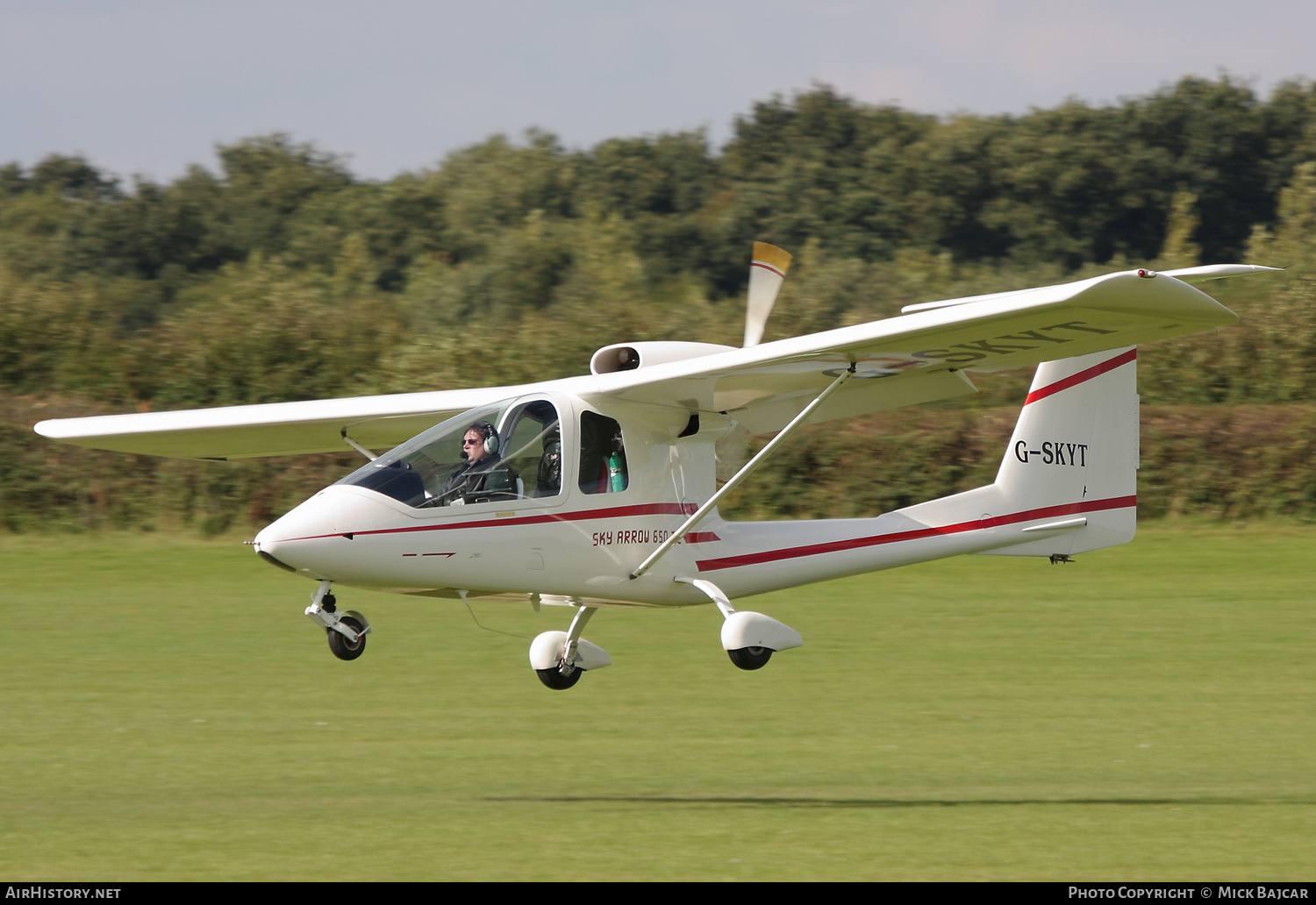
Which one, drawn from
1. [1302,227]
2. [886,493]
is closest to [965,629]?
[886,493]

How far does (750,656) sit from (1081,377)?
475cm

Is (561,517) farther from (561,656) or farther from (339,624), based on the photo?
(561,656)

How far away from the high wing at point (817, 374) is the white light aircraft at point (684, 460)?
24 mm

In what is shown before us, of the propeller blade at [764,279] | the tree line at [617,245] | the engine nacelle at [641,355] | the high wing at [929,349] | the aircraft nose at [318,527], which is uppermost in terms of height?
the tree line at [617,245]

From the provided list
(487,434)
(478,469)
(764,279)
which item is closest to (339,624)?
(478,469)

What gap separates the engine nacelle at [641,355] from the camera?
10.5m

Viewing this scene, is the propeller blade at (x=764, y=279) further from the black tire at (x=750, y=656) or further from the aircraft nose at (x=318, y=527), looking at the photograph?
the aircraft nose at (x=318, y=527)

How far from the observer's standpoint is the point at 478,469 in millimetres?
9453

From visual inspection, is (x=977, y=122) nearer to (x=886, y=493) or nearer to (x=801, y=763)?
(x=886, y=493)

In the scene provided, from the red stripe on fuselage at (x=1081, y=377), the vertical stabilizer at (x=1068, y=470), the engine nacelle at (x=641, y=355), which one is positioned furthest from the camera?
the red stripe on fuselage at (x=1081, y=377)

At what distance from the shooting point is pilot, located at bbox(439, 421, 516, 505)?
9.38m

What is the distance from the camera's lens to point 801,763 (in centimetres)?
1326

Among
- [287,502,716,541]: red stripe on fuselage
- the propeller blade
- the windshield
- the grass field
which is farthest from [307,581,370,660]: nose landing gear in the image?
the propeller blade

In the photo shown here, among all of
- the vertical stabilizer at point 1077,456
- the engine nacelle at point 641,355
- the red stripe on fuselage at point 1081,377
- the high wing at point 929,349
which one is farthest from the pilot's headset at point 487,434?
the red stripe on fuselage at point 1081,377
